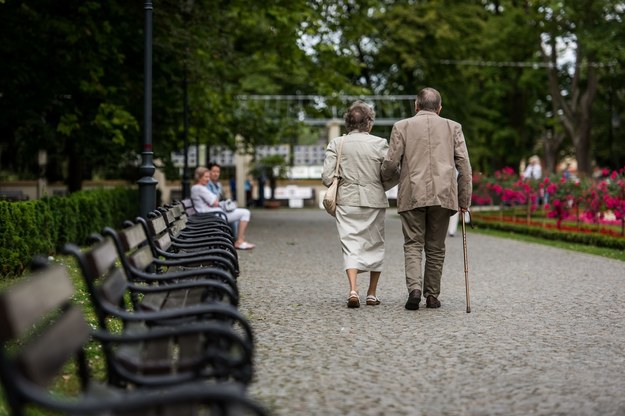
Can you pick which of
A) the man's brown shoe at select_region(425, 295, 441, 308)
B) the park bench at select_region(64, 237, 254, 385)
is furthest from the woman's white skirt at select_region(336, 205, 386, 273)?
the park bench at select_region(64, 237, 254, 385)

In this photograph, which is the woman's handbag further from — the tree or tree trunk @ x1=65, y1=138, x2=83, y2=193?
the tree

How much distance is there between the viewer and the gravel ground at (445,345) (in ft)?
17.9

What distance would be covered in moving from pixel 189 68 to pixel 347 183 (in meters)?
13.6

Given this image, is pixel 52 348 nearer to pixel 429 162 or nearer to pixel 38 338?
pixel 38 338

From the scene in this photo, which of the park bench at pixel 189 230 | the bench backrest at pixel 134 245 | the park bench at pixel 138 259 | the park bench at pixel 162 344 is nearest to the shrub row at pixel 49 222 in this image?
the park bench at pixel 189 230

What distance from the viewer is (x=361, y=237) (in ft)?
31.3

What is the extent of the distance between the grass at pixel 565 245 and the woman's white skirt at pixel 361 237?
7.73 m

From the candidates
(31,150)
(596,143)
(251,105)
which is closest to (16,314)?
(31,150)

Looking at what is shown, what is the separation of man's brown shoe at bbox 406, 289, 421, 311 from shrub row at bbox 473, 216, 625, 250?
991cm

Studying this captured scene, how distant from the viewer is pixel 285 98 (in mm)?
47219

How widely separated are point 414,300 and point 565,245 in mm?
11309

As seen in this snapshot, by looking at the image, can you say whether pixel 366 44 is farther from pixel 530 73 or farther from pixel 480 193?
pixel 480 193

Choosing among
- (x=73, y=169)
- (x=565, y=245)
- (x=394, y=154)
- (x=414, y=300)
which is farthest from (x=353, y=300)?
(x=73, y=169)

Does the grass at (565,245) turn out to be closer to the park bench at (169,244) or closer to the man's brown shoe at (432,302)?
the man's brown shoe at (432,302)
